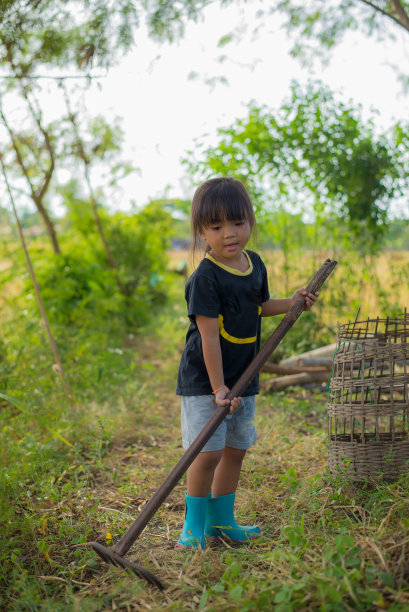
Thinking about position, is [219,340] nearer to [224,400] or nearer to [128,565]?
[224,400]

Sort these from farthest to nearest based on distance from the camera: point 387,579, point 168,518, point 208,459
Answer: point 168,518
point 208,459
point 387,579

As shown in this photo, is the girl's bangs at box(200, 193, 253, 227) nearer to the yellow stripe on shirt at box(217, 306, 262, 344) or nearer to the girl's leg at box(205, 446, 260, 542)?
the yellow stripe on shirt at box(217, 306, 262, 344)

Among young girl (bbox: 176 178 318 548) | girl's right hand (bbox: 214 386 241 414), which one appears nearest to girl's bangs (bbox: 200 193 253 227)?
young girl (bbox: 176 178 318 548)

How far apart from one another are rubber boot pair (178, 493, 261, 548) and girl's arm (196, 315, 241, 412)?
0.51 metres

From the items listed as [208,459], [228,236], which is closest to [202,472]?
[208,459]

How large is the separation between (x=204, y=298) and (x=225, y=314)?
14 cm

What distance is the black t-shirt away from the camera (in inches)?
80.3

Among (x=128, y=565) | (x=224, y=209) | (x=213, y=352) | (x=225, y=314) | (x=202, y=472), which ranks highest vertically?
(x=224, y=209)

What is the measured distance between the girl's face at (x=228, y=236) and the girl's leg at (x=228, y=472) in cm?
86

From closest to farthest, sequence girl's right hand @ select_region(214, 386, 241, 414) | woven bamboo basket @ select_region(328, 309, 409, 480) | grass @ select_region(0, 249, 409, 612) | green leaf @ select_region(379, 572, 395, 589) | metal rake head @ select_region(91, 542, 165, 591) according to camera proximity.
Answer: green leaf @ select_region(379, 572, 395, 589), grass @ select_region(0, 249, 409, 612), metal rake head @ select_region(91, 542, 165, 591), girl's right hand @ select_region(214, 386, 241, 414), woven bamboo basket @ select_region(328, 309, 409, 480)

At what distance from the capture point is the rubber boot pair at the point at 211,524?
2.16 m

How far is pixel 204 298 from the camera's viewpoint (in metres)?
2.02

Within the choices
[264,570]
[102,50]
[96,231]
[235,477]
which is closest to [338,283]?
[102,50]

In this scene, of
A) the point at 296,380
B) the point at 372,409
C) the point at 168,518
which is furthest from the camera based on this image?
the point at 296,380
